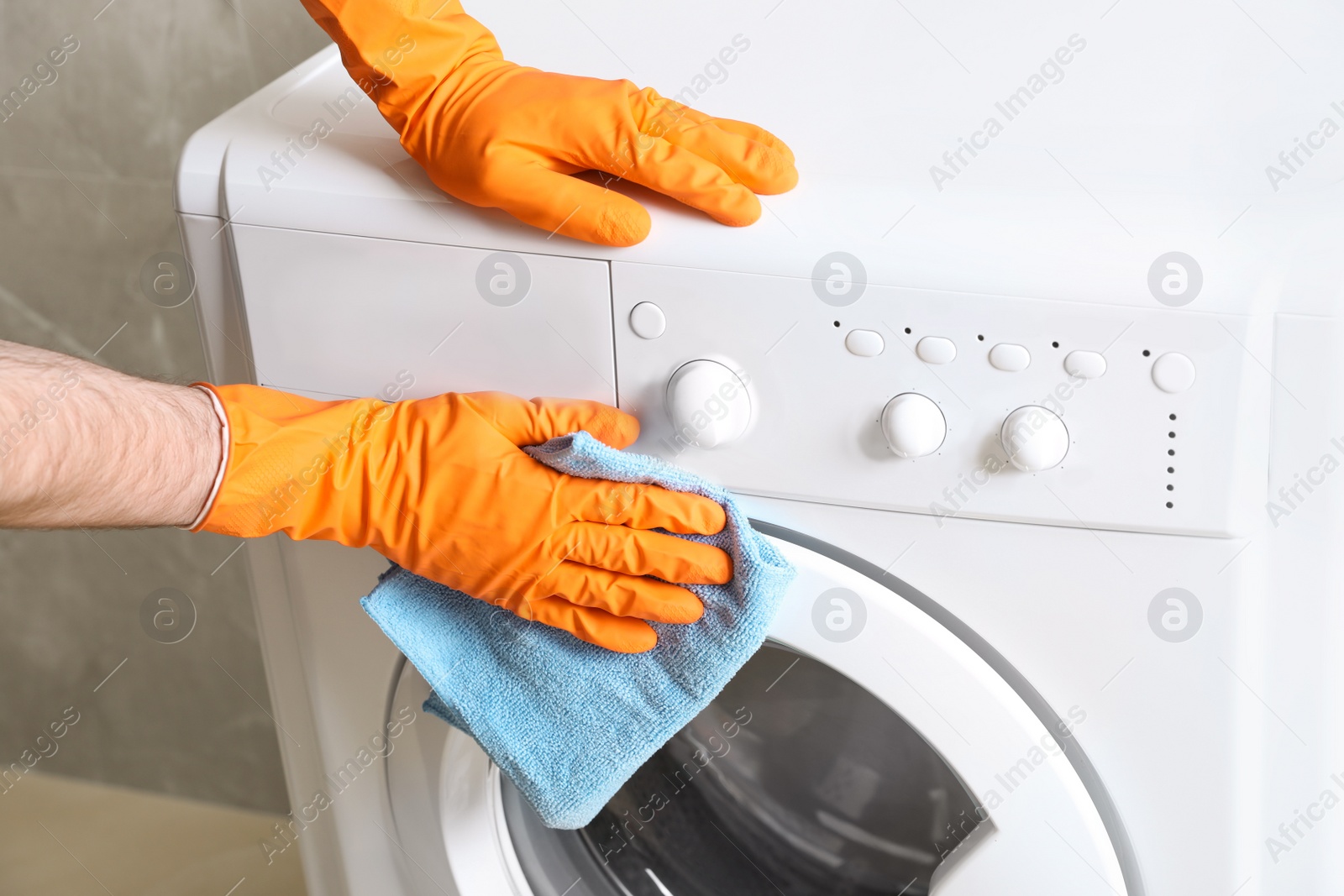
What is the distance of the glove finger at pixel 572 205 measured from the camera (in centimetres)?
60

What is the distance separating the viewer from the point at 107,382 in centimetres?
64

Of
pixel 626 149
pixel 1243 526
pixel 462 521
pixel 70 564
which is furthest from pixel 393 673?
pixel 70 564

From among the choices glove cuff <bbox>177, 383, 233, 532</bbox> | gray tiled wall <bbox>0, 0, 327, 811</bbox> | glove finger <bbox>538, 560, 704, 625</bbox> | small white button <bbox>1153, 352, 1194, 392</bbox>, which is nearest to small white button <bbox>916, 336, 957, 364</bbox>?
small white button <bbox>1153, 352, 1194, 392</bbox>

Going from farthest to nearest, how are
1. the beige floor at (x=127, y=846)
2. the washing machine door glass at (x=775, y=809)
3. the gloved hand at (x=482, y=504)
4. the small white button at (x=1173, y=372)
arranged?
1. the beige floor at (x=127, y=846)
2. the washing machine door glass at (x=775, y=809)
3. the gloved hand at (x=482, y=504)
4. the small white button at (x=1173, y=372)

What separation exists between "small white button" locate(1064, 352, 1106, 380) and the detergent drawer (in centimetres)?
27

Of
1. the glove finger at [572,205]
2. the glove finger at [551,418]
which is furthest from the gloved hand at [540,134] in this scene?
the glove finger at [551,418]

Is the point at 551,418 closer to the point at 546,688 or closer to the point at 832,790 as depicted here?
the point at 546,688

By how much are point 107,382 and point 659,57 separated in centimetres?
45

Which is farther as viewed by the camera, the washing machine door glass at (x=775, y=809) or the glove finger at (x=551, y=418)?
the washing machine door glass at (x=775, y=809)

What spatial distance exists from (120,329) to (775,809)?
40.0 inches

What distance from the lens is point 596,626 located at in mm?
678

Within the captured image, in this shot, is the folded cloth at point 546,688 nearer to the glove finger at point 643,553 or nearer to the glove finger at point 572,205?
the glove finger at point 643,553

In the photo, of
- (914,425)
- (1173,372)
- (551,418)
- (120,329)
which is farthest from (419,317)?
(120,329)

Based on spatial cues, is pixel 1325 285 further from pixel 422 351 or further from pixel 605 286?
pixel 422 351
